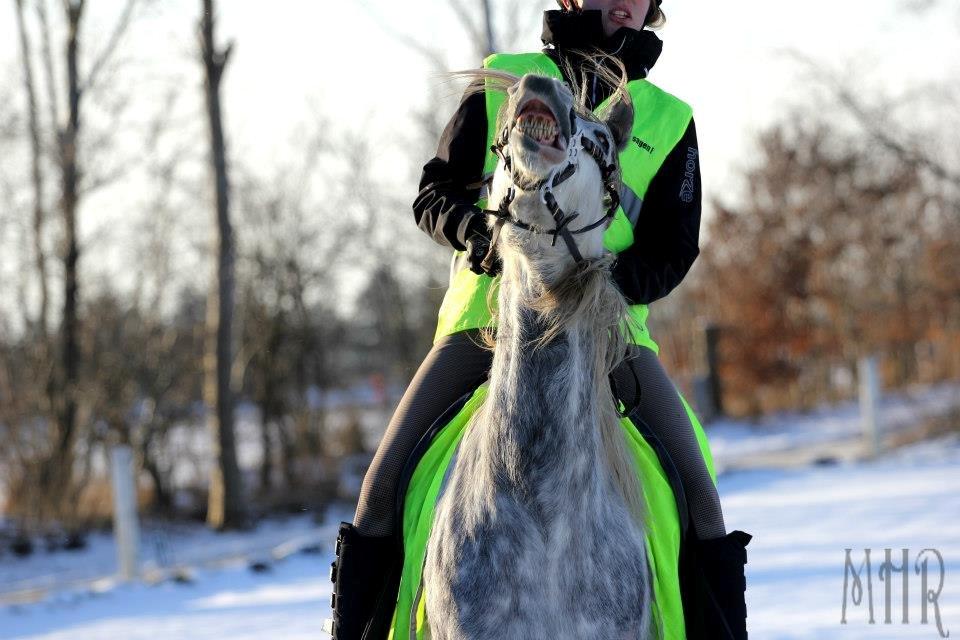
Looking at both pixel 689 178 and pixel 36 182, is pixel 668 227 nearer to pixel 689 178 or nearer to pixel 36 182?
pixel 689 178

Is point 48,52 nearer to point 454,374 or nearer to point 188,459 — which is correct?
point 188,459

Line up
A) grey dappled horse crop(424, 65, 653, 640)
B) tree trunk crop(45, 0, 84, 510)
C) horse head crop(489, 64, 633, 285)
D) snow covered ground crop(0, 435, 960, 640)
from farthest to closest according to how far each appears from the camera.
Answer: tree trunk crop(45, 0, 84, 510) → snow covered ground crop(0, 435, 960, 640) → grey dappled horse crop(424, 65, 653, 640) → horse head crop(489, 64, 633, 285)

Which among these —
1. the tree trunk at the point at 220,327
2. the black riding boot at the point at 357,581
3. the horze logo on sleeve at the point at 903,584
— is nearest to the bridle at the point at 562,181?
the black riding boot at the point at 357,581

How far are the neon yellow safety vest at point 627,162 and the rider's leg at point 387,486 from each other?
0.09 metres

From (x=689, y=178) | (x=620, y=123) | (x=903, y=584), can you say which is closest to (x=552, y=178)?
(x=620, y=123)

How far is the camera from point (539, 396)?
261 centimetres

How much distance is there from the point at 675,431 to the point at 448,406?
0.67 m

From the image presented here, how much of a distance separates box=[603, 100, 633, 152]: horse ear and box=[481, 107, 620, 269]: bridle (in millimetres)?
132

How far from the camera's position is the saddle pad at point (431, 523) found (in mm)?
2934

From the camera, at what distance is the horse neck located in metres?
2.61

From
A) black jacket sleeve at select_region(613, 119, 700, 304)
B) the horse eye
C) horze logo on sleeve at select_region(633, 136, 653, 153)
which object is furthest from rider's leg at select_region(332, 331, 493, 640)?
the horse eye

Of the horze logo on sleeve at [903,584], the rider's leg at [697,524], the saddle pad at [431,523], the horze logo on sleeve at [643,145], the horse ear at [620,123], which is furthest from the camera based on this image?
the horze logo on sleeve at [903,584]

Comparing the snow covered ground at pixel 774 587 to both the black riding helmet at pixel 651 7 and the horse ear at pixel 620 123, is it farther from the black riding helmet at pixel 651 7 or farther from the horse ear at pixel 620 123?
the horse ear at pixel 620 123

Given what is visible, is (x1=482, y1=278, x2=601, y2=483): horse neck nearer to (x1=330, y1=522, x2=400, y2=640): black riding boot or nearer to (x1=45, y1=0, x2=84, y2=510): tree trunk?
(x1=330, y1=522, x2=400, y2=640): black riding boot
